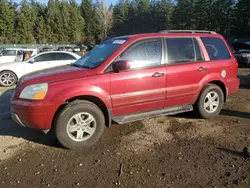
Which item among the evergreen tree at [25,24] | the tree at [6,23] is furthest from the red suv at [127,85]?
the evergreen tree at [25,24]

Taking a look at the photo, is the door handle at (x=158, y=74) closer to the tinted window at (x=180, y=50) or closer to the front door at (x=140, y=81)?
the front door at (x=140, y=81)

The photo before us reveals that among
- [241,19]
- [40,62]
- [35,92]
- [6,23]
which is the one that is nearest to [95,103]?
[35,92]

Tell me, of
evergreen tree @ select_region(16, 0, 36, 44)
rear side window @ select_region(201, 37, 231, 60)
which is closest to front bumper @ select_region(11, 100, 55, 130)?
rear side window @ select_region(201, 37, 231, 60)

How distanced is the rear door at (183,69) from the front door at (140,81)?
171mm

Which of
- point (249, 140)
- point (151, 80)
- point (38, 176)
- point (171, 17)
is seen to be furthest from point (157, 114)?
point (171, 17)

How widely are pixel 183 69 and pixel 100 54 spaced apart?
1.56m

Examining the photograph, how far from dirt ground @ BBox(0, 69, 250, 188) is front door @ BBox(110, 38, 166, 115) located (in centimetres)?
56

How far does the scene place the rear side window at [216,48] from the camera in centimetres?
580

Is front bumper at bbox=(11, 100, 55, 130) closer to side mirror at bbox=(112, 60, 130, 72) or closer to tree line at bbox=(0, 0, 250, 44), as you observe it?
side mirror at bbox=(112, 60, 130, 72)

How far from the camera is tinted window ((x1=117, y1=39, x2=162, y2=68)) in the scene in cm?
489

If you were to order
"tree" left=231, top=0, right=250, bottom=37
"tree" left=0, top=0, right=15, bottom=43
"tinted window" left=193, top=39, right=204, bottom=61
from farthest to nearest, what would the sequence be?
"tree" left=0, top=0, right=15, bottom=43 < "tree" left=231, top=0, right=250, bottom=37 < "tinted window" left=193, top=39, right=204, bottom=61

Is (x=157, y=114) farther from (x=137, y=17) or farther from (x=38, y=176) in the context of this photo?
(x=137, y=17)

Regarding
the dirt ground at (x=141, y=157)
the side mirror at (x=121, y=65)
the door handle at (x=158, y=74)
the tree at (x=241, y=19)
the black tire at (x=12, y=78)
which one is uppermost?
the tree at (x=241, y=19)

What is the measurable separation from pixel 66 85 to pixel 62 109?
1.23ft
